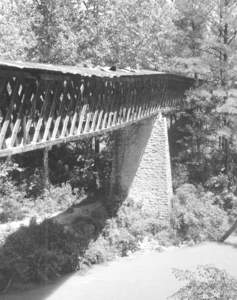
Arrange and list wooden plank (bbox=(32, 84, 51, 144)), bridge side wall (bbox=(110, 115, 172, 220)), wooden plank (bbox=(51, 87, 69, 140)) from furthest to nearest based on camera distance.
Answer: bridge side wall (bbox=(110, 115, 172, 220))
wooden plank (bbox=(51, 87, 69, 140))
wooden plank (bbox=(32, 84, 51, 144))

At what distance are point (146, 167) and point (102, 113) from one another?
658cm

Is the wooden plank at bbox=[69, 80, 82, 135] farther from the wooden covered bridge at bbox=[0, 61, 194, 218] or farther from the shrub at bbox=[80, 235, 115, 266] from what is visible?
the shrub at bbox=[80, 235, 115, 266]

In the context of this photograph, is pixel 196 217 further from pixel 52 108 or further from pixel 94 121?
pixel 52 108

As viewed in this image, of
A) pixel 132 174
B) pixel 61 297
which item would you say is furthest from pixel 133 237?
pixel 61 297

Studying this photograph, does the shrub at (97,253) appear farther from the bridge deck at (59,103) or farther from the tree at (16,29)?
the tree at (16,29)

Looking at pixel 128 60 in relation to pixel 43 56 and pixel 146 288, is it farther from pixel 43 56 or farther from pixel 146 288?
pixel 146 288

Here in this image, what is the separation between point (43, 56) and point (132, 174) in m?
8.40

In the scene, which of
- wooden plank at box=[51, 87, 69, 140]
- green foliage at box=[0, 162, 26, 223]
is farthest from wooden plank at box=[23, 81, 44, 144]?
green foliage at box=[0, 162, 26, 223]

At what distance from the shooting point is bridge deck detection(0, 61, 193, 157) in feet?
26.5

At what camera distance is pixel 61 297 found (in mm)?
12211

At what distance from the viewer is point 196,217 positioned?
59.0ft

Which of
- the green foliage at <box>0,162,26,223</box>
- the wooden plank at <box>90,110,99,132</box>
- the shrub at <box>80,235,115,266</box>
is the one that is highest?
the wooden plank at <box>90,110,99,132</box>

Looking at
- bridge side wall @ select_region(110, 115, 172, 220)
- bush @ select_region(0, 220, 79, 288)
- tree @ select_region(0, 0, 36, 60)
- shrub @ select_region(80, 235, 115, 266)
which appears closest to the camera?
bush @ select_region(0, 220, 79, 288)

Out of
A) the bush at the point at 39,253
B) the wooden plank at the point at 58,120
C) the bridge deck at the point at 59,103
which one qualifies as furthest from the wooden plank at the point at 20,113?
the bush at the point at 39,253
